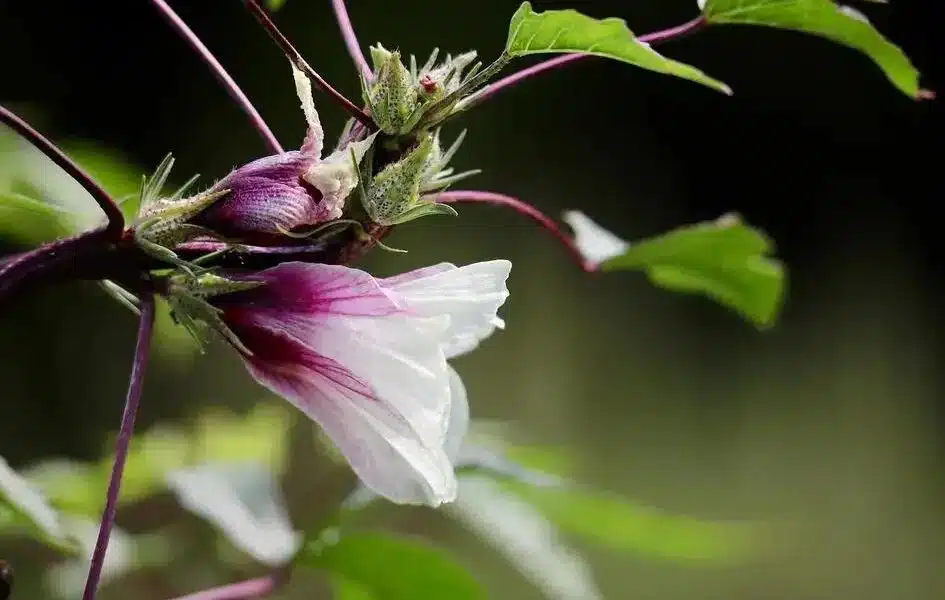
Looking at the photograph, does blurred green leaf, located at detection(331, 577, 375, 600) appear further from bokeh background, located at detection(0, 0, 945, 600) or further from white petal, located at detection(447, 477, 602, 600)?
bokeh background, located at detection(0, 0, 945, 600)

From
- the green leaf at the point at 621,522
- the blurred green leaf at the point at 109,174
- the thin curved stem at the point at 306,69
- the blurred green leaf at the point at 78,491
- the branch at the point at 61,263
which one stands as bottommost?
the blurred green leaf at the point at 78,491

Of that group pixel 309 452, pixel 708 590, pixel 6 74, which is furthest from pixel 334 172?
pixel 708 590

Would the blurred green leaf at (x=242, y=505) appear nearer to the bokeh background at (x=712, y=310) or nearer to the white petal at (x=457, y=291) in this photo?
the white petal at (x=457, y=291)

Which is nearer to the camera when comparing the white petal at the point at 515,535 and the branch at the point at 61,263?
the branch at the point at 61,263

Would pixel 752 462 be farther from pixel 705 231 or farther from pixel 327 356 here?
pixel 327 356

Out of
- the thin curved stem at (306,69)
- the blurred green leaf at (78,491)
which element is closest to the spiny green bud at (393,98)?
the thin curved stem at (306,69)

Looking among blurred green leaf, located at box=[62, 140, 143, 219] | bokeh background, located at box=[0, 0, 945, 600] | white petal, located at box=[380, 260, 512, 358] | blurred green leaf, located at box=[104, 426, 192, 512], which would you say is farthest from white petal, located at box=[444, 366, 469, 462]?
bokeh background, located at box=[0, 0, 945, 600]
